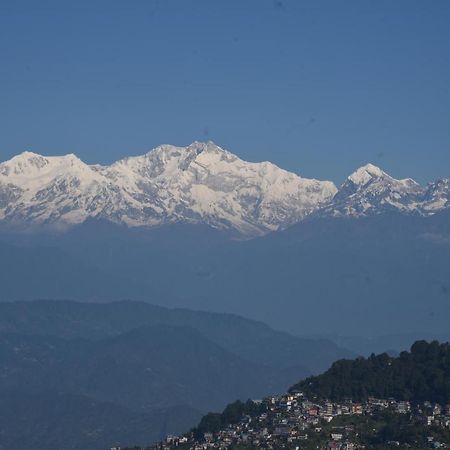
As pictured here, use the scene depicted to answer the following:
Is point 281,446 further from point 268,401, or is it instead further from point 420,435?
point 268,401

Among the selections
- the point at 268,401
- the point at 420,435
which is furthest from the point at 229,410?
the point at 420,435

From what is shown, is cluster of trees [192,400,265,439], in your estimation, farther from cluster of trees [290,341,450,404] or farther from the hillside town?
cluster of trees [290,341,450,404]

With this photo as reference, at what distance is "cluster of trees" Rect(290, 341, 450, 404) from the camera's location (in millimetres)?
99812

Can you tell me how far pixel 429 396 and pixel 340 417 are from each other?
6203 millimetres

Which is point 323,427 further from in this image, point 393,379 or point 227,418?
point 393,379

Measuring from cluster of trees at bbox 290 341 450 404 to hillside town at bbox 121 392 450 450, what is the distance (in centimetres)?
124

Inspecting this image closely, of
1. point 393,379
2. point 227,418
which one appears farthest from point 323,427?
point 393,379

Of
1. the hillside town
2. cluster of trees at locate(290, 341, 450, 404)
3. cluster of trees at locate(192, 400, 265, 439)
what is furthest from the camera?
cluster of trees at locate(290, 341, 450, 404)

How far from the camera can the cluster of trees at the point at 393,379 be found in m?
99.8

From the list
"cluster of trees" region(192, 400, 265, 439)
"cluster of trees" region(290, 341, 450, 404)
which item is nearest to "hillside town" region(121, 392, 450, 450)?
"cluster of trees" region(192, 400, 265, 439)

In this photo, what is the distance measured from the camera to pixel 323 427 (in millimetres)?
92875

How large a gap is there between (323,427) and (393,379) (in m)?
11.7

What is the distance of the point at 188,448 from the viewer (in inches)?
3688

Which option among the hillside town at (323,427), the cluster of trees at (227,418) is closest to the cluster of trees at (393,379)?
the hillside town at (323,427)
